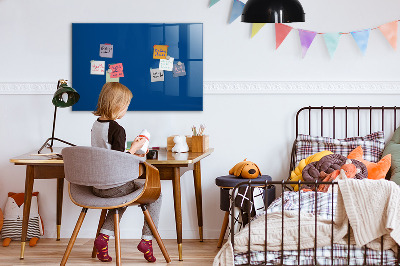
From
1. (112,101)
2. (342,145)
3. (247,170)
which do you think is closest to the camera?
(112,101)

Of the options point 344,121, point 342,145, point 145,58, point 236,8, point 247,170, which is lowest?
A: point 247,170

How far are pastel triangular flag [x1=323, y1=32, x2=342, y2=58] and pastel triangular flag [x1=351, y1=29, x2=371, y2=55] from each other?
11cm

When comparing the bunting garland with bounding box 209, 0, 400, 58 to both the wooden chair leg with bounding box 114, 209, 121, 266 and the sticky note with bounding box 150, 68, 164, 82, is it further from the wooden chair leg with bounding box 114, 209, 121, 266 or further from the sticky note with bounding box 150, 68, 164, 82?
the wooden chair leg with bounding box 114, 209, 121, 266

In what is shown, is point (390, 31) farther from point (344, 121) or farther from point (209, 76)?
point (209, 76)

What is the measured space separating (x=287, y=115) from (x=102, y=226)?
63.0 inches

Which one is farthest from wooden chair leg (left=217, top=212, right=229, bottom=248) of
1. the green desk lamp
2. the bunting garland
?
the bunting garland

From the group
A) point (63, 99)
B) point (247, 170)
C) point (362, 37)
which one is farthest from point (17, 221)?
point (362, 37)

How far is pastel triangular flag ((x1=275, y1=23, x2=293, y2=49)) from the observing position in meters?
4.36

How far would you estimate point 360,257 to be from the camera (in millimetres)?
2992

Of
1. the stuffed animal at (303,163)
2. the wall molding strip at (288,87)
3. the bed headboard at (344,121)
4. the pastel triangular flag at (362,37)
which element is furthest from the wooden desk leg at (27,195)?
the pastel triangular flag at (362,37)

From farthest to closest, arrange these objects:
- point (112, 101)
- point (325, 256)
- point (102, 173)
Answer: point (112, 101), point (102, 173), point (325, 256)

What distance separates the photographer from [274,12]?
122 inches

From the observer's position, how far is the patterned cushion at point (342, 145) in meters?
4.18

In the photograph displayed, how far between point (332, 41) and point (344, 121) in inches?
22.6
